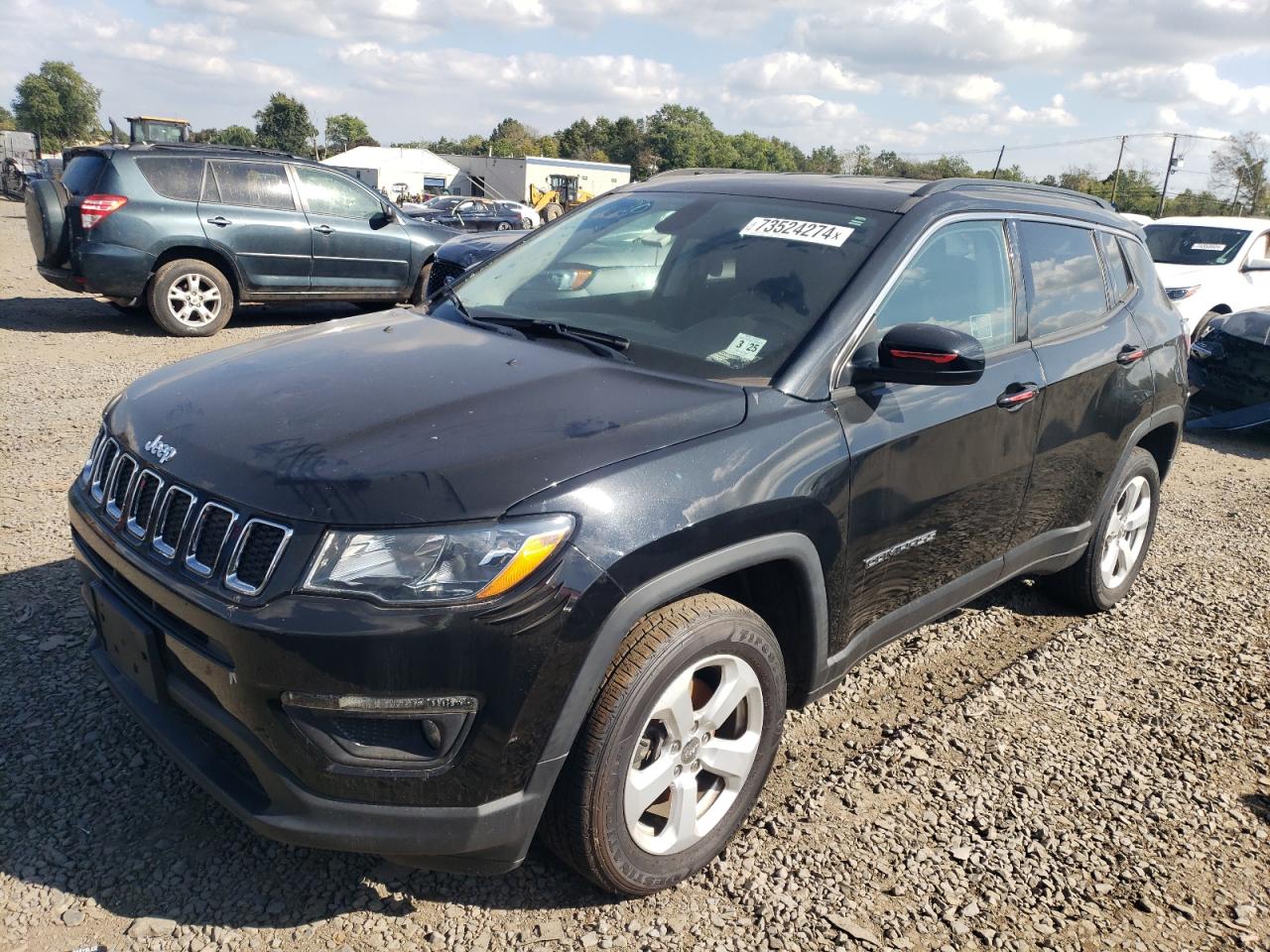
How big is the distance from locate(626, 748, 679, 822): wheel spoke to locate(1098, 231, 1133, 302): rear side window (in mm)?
2940

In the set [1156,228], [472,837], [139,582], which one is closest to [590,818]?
[472,837]

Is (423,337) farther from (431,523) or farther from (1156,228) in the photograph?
(1156,228)

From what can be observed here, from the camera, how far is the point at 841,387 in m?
2.76

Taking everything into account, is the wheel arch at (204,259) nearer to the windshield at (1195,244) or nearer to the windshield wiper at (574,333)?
the windshield wiper at (574,333)

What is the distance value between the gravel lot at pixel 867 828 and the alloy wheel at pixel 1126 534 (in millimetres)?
243

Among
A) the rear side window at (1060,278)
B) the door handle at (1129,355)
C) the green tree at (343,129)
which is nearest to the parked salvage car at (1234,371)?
the door handle at (1129,355)

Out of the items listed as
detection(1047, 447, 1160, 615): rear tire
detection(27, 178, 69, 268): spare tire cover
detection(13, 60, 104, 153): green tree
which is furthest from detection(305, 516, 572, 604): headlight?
detection(13, 60, 104, 153): green tree

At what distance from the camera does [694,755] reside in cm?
252

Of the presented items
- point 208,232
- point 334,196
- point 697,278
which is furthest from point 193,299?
point 697,278

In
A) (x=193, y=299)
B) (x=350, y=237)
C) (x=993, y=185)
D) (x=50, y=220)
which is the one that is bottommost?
(x=193, y=299)

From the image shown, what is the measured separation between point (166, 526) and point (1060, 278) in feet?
10.7

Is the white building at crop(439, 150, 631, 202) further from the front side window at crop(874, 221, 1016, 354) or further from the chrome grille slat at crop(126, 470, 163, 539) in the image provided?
the chrome grille slat at crop(126, 470, 163, 539)

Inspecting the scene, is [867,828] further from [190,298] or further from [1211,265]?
[1211,265]

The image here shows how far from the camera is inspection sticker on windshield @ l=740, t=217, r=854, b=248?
10.1 ft
